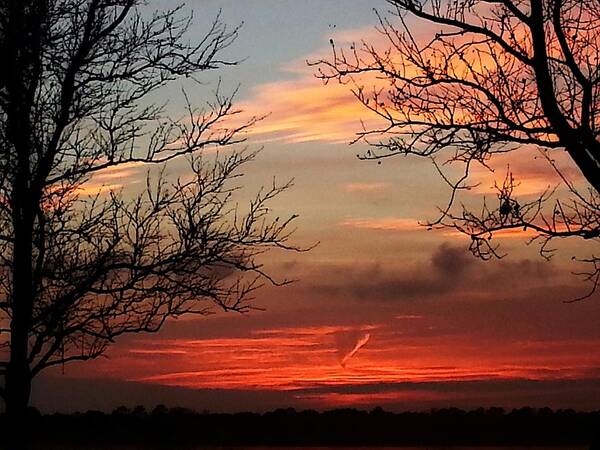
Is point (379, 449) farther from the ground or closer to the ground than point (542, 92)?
closer to the ground

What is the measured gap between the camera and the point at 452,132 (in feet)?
46.0

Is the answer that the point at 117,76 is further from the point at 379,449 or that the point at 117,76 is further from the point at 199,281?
the point at 379,449

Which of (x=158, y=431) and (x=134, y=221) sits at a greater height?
(x=134, y=221)

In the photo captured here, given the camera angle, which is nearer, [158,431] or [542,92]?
[542,92]

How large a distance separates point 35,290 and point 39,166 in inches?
64.3

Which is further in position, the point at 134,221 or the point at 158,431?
the point at 158,431

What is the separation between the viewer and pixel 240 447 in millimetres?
22688

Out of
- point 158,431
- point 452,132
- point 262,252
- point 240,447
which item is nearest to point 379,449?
point 240,447

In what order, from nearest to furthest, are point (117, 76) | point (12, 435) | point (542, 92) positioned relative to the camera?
point (542, 92) < point (12, 435) < point (117, 76)

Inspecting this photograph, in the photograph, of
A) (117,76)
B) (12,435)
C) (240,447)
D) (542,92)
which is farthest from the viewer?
(240,447)

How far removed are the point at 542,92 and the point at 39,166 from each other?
6544 mm

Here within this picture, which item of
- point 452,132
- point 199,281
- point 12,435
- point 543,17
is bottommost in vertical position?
point 12,435

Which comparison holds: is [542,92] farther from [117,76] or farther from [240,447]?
[240,447]

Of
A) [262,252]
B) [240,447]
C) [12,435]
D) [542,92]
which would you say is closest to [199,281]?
[262,252]
